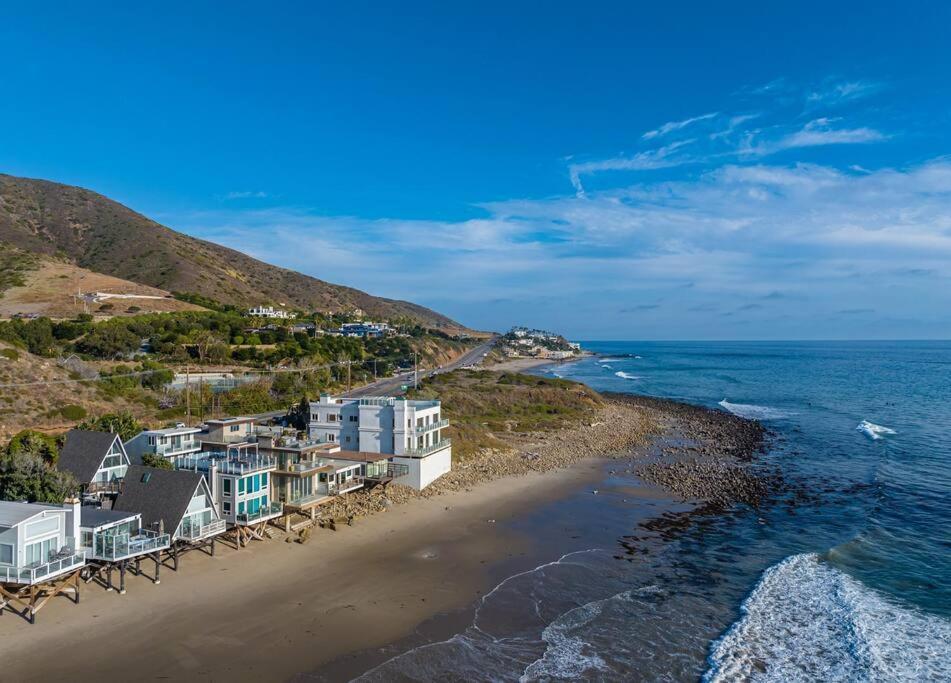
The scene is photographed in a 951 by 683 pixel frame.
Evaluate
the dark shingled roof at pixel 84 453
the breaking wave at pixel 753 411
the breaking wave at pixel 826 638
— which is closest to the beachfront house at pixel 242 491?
the dark shingled roof at pixel 84 453

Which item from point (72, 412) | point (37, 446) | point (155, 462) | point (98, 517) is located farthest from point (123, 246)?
point (98, 517)

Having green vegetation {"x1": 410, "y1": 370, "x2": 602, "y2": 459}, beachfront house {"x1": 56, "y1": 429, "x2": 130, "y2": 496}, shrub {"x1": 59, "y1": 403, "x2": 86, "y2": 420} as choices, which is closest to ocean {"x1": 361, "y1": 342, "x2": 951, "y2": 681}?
green vegetation {"x1": 410, "y1": 370, "x2": 602, "y2": 459}

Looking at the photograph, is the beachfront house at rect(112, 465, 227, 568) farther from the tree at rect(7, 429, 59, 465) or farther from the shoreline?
the tree at rect(7, 429, 59, 465)

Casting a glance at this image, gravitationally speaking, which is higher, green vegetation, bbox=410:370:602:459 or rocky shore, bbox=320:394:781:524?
green vegetation, bbox=410:370:602:459

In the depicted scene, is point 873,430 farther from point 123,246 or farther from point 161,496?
point 123,246

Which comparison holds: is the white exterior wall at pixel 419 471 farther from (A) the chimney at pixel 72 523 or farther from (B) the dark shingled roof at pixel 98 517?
(A) the chimney at pixel 72 523

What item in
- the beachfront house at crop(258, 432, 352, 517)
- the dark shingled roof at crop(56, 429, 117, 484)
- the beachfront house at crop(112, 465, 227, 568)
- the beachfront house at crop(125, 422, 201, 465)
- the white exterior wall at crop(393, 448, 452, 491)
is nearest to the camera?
the beachfront house at crop(112, 465, 227, 568)
